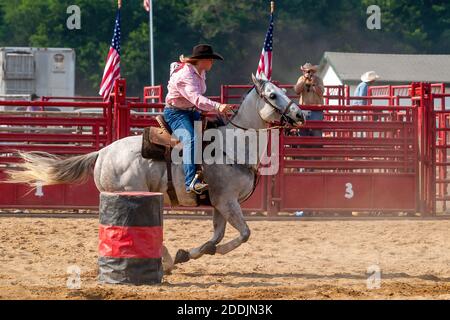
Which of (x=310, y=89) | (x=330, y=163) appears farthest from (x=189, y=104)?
(x=310, y=89)

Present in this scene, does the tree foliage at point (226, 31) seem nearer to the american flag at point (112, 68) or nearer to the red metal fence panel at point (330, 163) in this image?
the american flag at point (112, 68)

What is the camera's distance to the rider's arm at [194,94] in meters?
9.04

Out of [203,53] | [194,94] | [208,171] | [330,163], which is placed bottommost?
[208,171]

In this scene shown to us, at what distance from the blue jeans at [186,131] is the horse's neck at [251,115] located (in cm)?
45

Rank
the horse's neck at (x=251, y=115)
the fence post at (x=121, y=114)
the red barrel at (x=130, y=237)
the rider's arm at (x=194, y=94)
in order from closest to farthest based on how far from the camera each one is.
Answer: the red barrel at (x=130, y=237), the rider's arm at (x=194, y=94), the horse's neck at (x=251, y=115), the fence post at (x=121, y=114)

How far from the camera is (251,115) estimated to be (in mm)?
9555

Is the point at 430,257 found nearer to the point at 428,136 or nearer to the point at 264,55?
the point at 428,136

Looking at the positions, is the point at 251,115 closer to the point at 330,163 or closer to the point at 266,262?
the point at 266,262

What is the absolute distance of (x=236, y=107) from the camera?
33.0 feet

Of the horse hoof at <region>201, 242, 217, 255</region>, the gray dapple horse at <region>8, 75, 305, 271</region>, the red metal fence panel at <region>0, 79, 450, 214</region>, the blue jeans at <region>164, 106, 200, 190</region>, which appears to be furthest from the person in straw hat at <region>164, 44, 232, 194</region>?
the red metal fence panel at <region>0, 79, 450, 214</region>

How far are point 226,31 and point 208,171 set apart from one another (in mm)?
46724

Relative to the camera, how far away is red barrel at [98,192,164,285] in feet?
27.2

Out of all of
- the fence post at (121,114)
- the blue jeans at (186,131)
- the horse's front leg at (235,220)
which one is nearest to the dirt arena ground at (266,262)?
the horse's front leg at (235,220)
